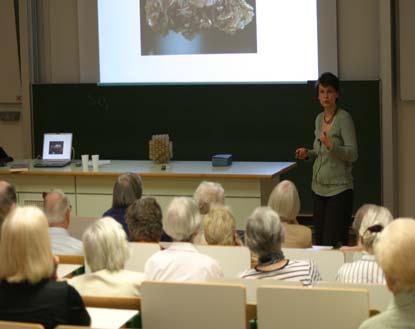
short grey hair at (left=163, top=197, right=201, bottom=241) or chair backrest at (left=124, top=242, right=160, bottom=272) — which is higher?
short grey hair at (left=163, top=197, right=201, bottom=241)

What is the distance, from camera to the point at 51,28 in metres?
9.27

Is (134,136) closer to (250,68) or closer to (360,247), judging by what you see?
(250,68)

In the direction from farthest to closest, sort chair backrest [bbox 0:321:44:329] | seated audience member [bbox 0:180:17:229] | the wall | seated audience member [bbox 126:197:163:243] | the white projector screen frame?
the white projector screen frame, the wall, seated audience member [bbox 0:180:17:229], seated audience member [bbox 126:197:163:243], chair backrest [bbox 0:321:44:329]

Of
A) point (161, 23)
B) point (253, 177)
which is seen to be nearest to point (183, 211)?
point (253, 177)

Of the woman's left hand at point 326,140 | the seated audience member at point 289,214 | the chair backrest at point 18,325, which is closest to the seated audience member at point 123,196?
the seated audience member at point 289,214

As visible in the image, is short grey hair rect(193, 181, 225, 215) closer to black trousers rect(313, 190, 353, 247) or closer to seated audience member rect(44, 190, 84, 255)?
seated audience member rect(44, 190, 84, 255)

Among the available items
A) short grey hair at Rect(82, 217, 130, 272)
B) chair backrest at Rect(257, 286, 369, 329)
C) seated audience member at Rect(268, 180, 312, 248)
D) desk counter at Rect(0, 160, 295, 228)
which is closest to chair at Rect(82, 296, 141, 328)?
short grey hair at Rect(82, 217, 130, 272)

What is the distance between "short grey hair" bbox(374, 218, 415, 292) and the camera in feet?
8.51

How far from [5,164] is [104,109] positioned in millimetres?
1723

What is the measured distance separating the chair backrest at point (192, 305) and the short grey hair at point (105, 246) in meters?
0.27

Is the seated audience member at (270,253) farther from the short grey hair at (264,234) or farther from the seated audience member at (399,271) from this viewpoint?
A: the seated audience member at (399,271)

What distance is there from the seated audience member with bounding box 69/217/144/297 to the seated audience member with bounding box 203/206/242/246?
0.82 m

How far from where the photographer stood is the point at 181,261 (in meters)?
3.80

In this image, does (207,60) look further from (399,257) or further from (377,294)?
(399,257)
